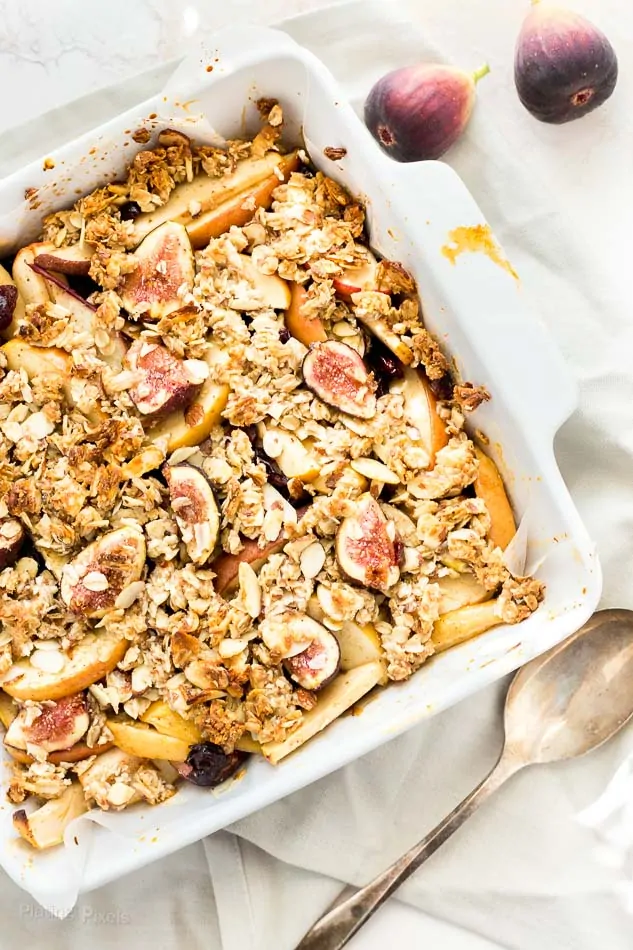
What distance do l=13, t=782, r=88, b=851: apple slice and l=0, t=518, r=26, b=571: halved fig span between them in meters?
0.38

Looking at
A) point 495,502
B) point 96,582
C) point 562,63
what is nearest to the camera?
point 96,582

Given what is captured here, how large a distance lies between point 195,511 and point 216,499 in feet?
0.14

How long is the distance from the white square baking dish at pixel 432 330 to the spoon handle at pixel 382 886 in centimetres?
44

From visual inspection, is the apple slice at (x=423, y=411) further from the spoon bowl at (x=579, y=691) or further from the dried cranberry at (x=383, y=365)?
the spoon bowl at (x=579, y=691)

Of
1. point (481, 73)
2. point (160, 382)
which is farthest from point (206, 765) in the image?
point (481, 73)

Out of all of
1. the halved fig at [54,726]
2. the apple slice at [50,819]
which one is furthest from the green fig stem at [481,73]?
the apple slice at [50,819]

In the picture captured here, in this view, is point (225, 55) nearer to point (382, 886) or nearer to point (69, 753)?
point (69, 753)

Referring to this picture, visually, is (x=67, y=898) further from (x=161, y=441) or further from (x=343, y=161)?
(x=343, y=161)

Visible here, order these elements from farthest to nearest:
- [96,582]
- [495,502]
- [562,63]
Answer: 1. [562,63]
2. [495,502]
3. [96,582]

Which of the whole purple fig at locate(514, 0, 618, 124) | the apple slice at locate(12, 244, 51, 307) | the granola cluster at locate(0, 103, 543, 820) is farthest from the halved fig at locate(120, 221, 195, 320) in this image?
the whole purple fig at locate(514, 0, 618, 124)

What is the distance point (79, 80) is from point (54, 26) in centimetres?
12

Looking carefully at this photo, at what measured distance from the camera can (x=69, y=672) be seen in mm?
1513

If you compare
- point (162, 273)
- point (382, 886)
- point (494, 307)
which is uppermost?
point (162, 273)

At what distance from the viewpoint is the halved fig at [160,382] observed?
59.7 inches
